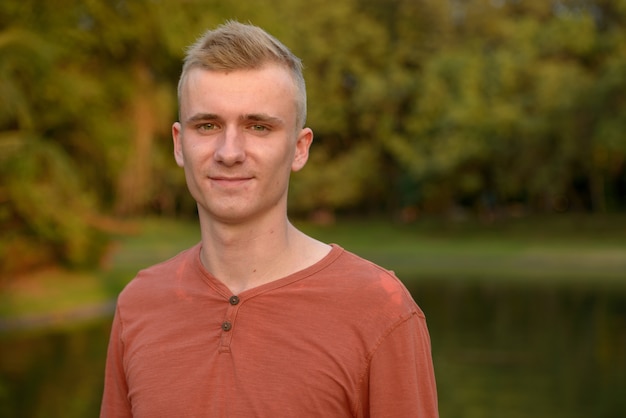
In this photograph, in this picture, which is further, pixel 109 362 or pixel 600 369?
pixel 600 369

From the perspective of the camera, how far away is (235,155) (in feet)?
6.23

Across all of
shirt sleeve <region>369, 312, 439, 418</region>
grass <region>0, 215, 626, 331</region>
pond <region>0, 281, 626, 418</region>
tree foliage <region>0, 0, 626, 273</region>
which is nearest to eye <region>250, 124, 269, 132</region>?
shirt sleeve <region>369, 312, 439, 418</region>

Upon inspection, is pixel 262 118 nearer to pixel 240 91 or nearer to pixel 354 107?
pixel 240 91

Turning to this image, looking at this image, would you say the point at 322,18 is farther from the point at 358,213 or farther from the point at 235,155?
the point at 235,155

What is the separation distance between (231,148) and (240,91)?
0.11 m

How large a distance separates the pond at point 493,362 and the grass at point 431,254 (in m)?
2.52

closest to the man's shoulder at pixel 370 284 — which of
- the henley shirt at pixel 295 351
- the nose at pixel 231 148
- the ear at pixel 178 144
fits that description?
the henley shirt at pixel 295 351

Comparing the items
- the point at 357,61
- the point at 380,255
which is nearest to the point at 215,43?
the point at 380,255

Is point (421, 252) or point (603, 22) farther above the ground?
point (603, 22)

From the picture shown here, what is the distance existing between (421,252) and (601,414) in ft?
84.2

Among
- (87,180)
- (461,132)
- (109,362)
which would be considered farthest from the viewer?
(461,132)

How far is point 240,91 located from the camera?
1.89 meters

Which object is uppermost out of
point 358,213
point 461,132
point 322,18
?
point 322,18

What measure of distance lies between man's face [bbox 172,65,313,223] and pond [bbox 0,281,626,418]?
9.31 m
